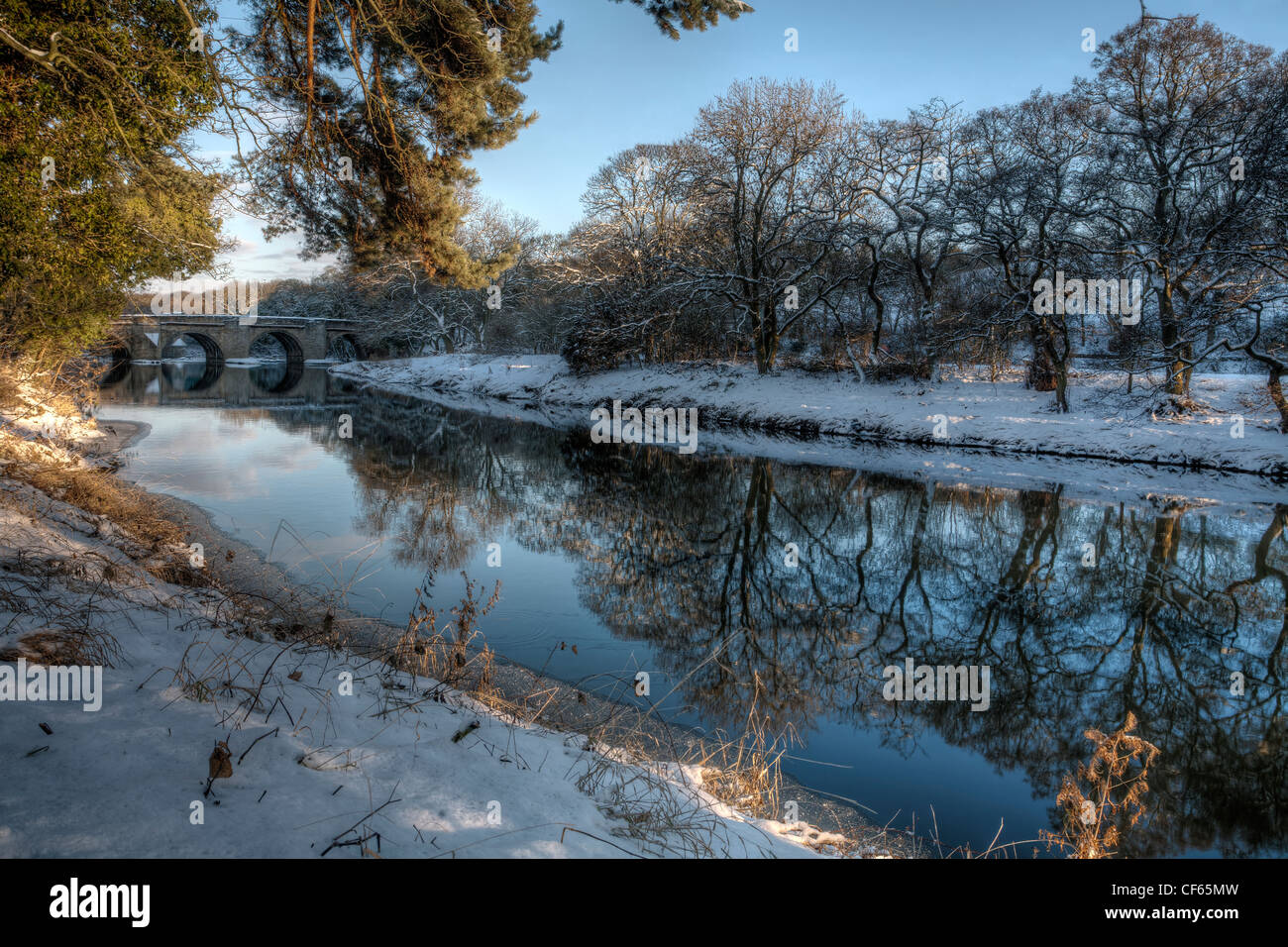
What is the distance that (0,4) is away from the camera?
7.15 metres

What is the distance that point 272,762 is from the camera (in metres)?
2.95

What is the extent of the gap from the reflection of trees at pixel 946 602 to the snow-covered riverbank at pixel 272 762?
2.02 meters

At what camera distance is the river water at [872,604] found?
4691 mm

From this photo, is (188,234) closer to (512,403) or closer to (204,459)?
(204,459)

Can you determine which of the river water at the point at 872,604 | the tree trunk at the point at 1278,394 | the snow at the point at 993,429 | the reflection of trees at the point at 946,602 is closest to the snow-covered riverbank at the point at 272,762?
the river water at the point at 872,604

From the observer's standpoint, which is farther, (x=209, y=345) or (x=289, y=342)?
(x=289, y=342)

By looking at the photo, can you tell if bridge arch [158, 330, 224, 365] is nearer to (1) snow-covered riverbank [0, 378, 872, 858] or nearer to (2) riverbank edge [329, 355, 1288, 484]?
(2) riverbank edge [329, 355, 1288, 484]

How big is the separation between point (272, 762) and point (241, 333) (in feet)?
267

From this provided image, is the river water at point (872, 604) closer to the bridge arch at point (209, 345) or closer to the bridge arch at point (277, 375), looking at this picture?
the bridge arch at point (277, 375)

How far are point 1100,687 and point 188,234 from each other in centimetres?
1465

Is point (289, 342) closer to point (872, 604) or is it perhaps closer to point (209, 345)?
point (209, 345)

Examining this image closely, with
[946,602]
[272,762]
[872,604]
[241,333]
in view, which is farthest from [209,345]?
[272,762]
